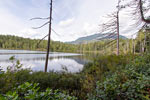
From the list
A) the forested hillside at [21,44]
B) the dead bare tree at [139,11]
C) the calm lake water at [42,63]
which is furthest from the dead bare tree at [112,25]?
the forested hillside at [21,44]

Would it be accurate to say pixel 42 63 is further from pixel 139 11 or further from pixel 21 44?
pixel 21 44

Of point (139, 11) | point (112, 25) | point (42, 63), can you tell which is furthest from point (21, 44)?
point (139, 11)

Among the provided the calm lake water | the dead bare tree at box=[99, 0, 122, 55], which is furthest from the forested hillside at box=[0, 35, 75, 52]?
the dead bare tree at box=[99, 0, 122, 55]

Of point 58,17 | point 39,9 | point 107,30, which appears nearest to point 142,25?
point 107,30

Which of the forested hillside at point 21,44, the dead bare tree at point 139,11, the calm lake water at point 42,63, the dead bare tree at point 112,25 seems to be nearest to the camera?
the dead bare tree at point 139,11

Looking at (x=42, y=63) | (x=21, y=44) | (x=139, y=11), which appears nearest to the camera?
(x=139, y=11)

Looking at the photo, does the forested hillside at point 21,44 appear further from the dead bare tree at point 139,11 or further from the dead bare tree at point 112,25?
the dead bare tree at point 139,11

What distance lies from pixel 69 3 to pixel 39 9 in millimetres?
2734

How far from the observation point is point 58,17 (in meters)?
7.11

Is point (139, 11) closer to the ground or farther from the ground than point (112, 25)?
closer to the ground

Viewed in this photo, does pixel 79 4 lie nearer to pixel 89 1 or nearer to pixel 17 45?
pixel 89 1

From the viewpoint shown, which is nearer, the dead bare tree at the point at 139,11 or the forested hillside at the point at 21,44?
the dead bare tree at the point at 139,11

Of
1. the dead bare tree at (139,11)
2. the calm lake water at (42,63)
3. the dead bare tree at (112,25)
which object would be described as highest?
the dead bare tree at (112,25)

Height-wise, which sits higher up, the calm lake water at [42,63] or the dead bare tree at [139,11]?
the dead bare tree at [139,11]
